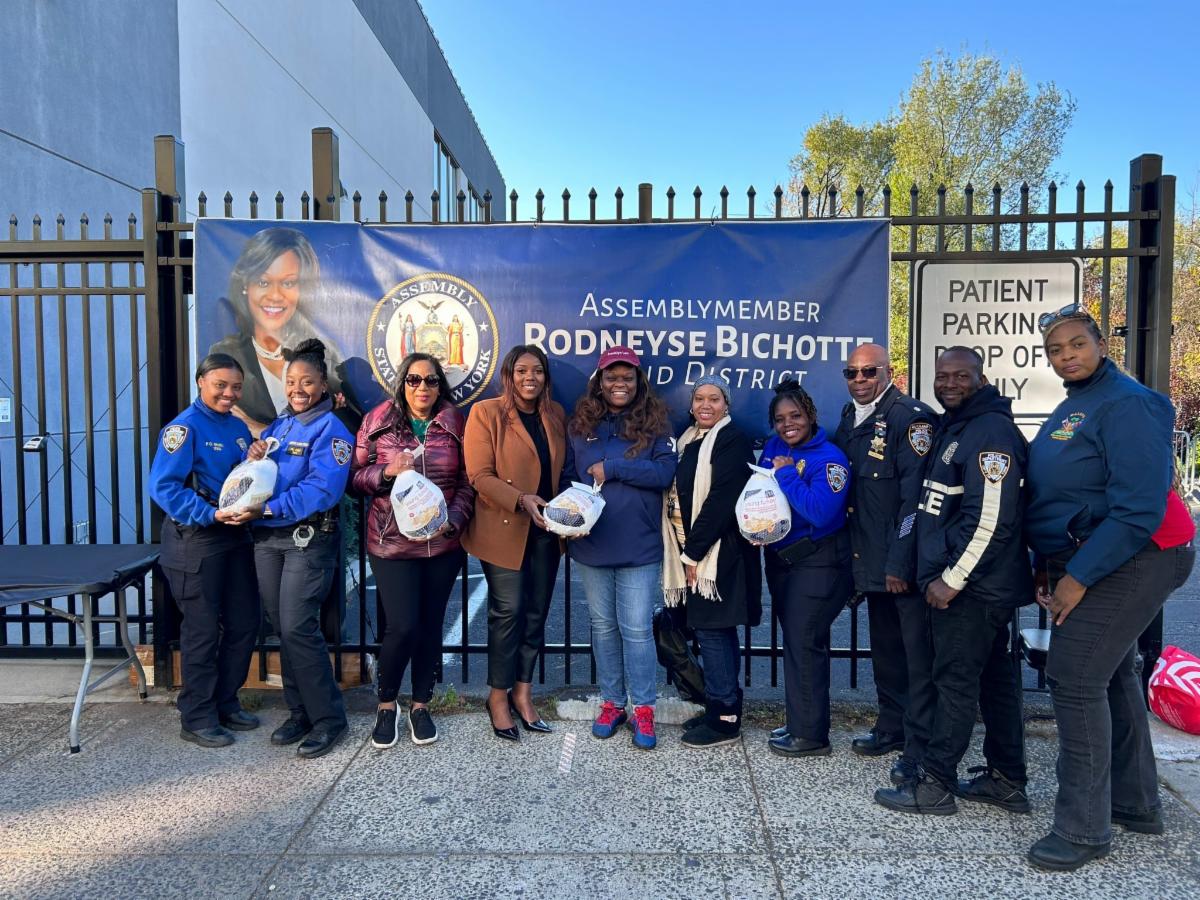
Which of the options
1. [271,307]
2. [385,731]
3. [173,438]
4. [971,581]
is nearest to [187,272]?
[271,307]

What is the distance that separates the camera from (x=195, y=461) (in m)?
3.70

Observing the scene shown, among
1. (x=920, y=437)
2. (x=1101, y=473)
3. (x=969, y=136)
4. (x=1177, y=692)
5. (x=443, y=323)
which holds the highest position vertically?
(x=969, y=136)

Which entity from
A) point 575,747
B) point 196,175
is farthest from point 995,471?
point 196,175

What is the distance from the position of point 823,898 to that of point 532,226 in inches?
135

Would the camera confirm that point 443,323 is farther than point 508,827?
Yes

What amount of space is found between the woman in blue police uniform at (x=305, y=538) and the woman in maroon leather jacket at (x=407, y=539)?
0.55ft

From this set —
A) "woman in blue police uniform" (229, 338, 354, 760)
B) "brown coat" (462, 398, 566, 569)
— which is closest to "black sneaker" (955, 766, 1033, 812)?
"brown coat" (462, 398, 566, 569)

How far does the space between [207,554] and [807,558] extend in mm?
2796

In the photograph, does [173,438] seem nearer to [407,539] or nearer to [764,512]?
[407,539]

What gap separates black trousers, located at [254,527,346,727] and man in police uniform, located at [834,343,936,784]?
8.09 feet

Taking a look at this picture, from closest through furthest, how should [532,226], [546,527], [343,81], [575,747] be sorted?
1. [546,527]
2. [575,747]
3. [532,226]
4. [343,81]

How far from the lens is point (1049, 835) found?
286 cm

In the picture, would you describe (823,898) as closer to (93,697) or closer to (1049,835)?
(1049,835)

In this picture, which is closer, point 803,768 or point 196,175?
point 803,768
